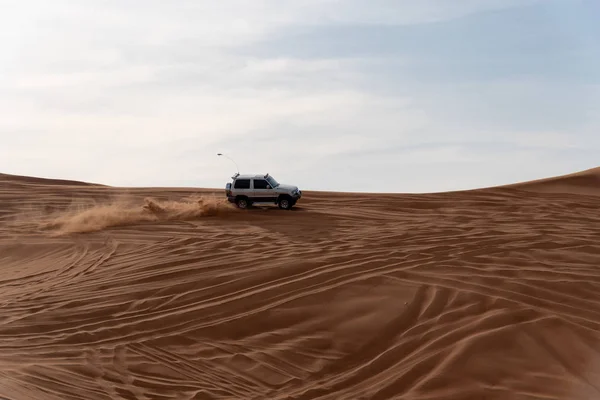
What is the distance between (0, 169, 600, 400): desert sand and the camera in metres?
9.55

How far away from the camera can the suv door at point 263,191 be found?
2492cm

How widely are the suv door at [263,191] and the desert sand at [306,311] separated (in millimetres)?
4028

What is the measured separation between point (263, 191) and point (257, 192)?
0.66 feet

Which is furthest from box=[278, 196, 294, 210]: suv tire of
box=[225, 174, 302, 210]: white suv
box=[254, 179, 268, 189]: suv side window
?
box=[254, 179, 268, 189]: suv side window

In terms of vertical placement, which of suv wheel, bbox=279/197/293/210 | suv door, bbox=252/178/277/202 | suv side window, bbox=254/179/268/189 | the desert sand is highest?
suv side window, bbox=254/179/268/189

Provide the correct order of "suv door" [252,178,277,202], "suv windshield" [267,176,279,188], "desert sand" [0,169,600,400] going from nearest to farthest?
"desert sand" [0,169,600,400] → "suv door" [252,178,277,202] → "suv windshield" [267,176,279,188]

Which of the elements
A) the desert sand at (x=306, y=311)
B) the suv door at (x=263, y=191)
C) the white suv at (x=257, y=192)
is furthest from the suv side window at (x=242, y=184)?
the desert sand at (x=306, y=311)

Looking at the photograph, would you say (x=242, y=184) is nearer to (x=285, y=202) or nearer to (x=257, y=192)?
(x=257, y=192)

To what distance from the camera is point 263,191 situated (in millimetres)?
24922

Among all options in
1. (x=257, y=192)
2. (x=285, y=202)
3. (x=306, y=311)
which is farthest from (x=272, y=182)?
(x=306, y=311)

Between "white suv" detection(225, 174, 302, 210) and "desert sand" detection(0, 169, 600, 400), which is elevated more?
"white suv" detection(225, 174, 302, 210)

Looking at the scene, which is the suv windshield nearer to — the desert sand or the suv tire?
the suv tire

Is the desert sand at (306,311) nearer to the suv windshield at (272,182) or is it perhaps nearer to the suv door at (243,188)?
the suv door at (243,188)

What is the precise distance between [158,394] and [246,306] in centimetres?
335
